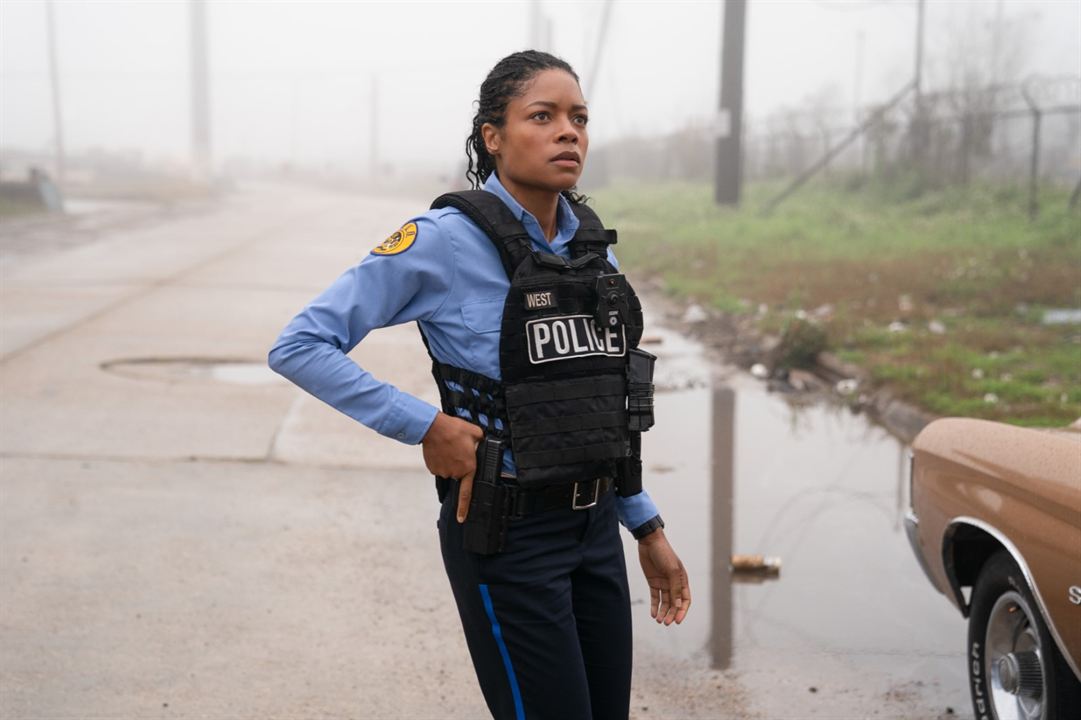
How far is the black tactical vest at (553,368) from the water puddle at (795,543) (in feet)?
7.19

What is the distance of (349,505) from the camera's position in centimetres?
622

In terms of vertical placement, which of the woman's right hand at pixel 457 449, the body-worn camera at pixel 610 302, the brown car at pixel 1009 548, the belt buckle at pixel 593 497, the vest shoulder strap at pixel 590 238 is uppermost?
the vest shoulder strap at pixel 590 238

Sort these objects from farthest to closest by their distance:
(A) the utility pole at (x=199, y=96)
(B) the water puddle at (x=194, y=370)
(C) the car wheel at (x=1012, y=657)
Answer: (A) the utility pole at (x=199, y=96) < (B) the water puddle at (x=194, y=370) < (C) the car wheel at (x=1012, y=657)

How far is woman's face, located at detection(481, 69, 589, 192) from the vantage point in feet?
8.27

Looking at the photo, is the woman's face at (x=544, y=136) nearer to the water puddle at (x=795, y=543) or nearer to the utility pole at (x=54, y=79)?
the water puddle at (x=795, y=543)

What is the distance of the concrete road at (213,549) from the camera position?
161 inches

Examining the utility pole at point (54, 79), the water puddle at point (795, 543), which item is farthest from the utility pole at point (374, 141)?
the water puddle at point (795, 543)

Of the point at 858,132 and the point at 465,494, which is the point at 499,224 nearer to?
the point at 465,494

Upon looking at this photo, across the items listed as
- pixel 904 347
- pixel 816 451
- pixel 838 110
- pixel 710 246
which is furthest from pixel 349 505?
pixel 838 110

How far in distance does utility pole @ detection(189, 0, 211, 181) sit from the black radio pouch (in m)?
44.1

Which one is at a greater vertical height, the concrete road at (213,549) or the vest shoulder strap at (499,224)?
the vest shoulder strap at (499,224)

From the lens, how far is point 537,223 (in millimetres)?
2543

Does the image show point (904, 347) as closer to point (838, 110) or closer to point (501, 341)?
point (501, 341)

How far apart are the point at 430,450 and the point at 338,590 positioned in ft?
9.19
